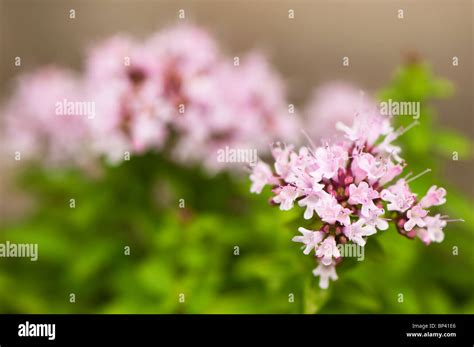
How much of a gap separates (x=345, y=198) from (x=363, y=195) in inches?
2.1

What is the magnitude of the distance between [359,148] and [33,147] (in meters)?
1.59

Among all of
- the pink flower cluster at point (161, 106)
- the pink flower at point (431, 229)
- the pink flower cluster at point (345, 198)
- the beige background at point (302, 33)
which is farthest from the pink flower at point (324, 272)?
the beige background at point (302, 33)

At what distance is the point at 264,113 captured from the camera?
7.93ft

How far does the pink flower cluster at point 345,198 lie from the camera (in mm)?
1323

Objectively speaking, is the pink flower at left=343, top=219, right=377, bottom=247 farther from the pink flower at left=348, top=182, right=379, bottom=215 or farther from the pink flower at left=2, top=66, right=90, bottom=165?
the pink flower at left=2, top=66, right=90, bottom=165

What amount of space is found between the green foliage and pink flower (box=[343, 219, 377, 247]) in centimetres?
41

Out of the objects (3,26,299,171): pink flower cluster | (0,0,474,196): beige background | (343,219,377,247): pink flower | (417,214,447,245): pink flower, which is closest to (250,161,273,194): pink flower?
(343,219,377,247): pink flower

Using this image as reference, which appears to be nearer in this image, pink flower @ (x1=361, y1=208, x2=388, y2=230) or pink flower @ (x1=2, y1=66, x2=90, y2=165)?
pink flower @ (x1=361, y1=208, x2=388, y2=230)

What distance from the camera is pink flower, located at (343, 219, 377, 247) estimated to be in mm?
1317

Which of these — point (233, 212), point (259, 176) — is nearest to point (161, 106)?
point (233, 212)

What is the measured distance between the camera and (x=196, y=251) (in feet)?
Answer: 6.87
